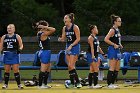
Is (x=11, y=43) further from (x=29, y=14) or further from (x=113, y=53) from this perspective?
(x=29, y=14)

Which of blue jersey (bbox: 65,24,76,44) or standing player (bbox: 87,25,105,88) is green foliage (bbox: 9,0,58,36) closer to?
standing player (bbox: 87,25,105,88)

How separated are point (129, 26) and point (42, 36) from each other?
2383 centimetres

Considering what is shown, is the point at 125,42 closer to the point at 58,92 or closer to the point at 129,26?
the point at 58,92

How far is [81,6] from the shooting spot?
40500 millimetres

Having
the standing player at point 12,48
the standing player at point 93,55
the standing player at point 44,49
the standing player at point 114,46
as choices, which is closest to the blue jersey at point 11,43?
the standing player at point 12,48

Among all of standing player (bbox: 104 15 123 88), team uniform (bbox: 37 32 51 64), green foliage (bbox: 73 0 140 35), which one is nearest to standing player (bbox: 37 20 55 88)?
team uniform (bbox: 37 32 51 64)

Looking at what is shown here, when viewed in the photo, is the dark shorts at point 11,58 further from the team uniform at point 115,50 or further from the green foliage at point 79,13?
the green foliage at point 79,13

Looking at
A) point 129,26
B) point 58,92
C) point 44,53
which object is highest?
point 129,26

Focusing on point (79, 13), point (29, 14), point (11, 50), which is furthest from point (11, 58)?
point (79, 13)

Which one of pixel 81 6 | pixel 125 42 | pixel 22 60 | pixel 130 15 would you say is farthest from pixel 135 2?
pixel 22 60

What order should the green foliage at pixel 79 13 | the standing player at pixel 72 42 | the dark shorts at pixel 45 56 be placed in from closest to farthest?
the standing player at pixel 72 42 → the dark shorts at pixel 45 56 → the green foliage at pixel 79 13

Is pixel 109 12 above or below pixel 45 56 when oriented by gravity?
above

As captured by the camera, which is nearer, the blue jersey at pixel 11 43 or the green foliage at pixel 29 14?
the blue jersey at pixel 11 43

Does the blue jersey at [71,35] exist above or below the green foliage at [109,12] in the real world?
below
